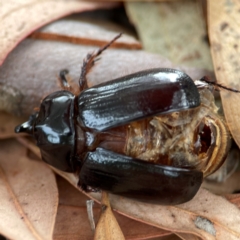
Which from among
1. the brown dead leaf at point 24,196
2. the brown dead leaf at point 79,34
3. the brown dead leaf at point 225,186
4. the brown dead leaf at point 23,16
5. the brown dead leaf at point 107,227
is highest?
the brown dead leaf at point 23,16

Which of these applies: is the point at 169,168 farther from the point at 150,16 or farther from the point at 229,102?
the point at 150,16

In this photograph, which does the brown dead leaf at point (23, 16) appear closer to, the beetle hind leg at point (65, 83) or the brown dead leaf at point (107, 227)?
the beetle hind leg at point (65, 83)

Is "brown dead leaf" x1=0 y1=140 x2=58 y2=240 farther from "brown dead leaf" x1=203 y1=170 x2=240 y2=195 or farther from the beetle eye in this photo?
"brown dead leaf" x1=203 y1=170 x2=240 y2=195

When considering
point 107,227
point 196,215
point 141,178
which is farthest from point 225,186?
point 107,227

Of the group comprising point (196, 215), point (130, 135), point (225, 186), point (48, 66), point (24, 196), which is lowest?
point (225, 186)

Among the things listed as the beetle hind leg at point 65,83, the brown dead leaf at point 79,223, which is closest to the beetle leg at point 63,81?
the beetle hind leg at point 65,83

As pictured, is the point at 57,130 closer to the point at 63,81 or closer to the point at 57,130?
the point at 57,130

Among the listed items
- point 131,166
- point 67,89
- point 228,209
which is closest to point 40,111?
point 67,89
